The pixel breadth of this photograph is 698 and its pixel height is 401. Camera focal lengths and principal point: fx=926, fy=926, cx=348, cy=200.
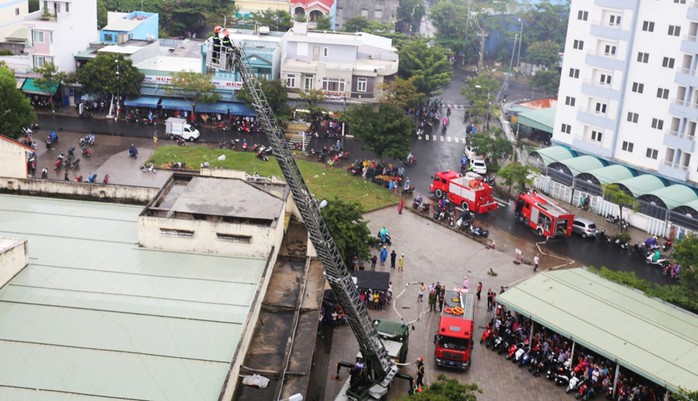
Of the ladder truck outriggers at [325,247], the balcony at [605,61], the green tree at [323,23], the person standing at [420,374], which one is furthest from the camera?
the green tree at [323,23]

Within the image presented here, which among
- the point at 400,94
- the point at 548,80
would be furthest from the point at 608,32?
the point at 548,80

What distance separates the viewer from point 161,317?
116ft

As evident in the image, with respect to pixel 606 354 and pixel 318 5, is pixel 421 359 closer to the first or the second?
Answer: pixel 606 354

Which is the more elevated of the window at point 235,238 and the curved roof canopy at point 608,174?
the window at point 235,238

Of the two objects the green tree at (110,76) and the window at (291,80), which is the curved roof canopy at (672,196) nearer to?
the window at (291,80)

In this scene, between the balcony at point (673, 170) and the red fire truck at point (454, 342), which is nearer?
the red fire truck at point (454, 342)

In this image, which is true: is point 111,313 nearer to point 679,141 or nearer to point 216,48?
point 216,48

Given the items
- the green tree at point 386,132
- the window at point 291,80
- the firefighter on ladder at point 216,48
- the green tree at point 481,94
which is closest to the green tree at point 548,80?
the green tree at point 481,94

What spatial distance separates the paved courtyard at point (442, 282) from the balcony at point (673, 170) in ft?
43.1

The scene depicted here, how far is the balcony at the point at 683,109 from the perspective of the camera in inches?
2530

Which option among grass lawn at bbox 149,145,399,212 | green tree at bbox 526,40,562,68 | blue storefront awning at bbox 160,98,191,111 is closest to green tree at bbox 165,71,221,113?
blue storefront awning at bbox 160,98,191,111

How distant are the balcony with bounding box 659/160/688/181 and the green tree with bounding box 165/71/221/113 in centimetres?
3868

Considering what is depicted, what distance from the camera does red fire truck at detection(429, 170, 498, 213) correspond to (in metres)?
66.2

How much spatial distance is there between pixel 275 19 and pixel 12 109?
44.9m
